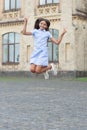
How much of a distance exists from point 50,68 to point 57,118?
437 centimetres

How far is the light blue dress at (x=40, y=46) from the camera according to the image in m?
10.7

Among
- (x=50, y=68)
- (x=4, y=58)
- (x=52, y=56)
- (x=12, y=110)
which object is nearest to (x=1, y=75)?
(x=4, y=58)

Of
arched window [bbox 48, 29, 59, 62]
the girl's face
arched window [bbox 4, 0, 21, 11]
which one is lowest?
arched window [bbox 48, 29, 59, 62]

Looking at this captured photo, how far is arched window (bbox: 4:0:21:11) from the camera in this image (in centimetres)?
3804

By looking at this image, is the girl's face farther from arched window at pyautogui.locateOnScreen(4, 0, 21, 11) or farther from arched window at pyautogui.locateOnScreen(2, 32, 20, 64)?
arched window at pyautogui.locateOnScreen(4, 0, 21, 11)

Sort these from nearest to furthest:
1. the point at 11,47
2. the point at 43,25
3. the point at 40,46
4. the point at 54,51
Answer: the point at 43,25, the point at 40,46, the point at 54,51, the point at 11,47

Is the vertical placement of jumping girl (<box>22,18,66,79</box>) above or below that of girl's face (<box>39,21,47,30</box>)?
below

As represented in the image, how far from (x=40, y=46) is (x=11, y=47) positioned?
27470mm

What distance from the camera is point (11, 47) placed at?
125ft

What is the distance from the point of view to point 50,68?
447 inches

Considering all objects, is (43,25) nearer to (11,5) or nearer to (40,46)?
(40,46)

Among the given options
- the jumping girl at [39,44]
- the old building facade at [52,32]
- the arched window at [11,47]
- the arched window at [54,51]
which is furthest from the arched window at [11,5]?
the jumping girl at [39,44]

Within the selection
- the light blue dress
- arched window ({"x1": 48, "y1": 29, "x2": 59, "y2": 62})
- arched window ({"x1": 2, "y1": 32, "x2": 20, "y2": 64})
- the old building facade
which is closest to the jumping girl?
the light blue dress

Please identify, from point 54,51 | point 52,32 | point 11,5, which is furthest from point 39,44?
point 11,5
